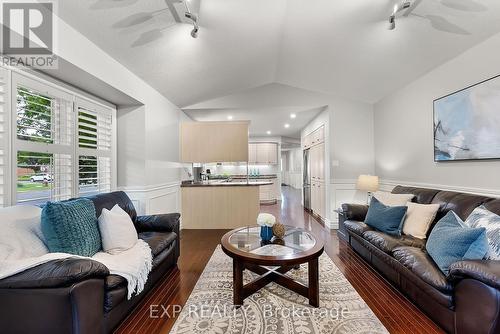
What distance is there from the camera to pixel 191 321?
5.79 ft

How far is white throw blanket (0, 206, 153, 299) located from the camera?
140 cm

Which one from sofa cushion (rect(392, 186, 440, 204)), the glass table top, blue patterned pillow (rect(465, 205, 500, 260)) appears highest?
sofa cushion (rect(392, 186, 440, 204))

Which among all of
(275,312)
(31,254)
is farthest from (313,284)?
(31,254)

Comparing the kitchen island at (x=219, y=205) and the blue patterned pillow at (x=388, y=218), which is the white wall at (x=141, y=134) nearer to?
the kitchen island at (x=219, y=205)

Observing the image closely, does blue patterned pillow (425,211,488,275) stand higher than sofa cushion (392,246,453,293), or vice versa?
blue patterned pillow (425,211,488,275)

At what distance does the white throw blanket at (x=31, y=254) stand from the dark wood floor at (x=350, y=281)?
0.98 ft

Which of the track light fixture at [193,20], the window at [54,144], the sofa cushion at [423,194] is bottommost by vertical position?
the sofa cushion at [423,194]

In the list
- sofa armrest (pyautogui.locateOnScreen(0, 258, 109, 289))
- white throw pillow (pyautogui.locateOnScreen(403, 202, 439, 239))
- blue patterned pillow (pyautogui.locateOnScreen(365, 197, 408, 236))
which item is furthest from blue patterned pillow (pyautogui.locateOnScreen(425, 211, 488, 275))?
sofa armrest (pyautogui.locateOnScreen(0, 258, 109, 289))

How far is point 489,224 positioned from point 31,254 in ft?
11.2

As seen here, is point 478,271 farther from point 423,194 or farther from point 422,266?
point 423,194

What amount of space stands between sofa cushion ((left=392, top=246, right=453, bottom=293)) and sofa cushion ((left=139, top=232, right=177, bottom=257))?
225 centimetres

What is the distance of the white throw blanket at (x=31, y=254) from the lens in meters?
1.40

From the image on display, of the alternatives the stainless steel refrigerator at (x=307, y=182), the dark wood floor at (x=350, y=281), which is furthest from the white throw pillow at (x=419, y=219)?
the stainless steel refrigerator at (x=307, y=182)

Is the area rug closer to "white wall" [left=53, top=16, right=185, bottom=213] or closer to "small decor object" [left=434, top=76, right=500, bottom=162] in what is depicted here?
"white wall" [left=53, top=16, right=185, bottom=213]
